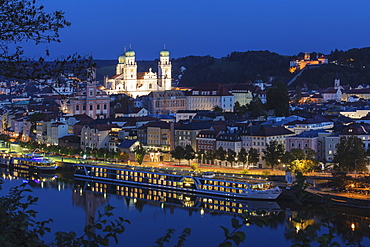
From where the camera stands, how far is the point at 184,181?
628 inches

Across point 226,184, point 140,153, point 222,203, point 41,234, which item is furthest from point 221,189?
point 41,234

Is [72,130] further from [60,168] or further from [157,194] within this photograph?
[157,194]

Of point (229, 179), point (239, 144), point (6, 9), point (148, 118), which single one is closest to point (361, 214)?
point (229, 179)

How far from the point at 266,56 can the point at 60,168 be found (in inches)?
1498

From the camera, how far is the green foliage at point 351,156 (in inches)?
607

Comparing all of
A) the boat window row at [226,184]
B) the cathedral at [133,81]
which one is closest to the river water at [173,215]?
the boat window row at [226,184]

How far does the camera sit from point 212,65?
188 ft

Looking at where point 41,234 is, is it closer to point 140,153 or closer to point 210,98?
point 140,153

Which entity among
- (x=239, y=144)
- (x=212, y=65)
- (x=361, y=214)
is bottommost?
(x=361, y=214)

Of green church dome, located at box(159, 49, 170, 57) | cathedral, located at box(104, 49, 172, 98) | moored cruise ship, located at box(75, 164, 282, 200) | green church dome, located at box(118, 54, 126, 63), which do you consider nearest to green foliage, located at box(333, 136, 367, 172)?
moored cruise ship, located at box(75, 164, 282, 200)

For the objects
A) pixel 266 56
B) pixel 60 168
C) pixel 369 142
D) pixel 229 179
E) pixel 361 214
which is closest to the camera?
pixel 361 214

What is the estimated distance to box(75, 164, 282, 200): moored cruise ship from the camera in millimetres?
A: 14438

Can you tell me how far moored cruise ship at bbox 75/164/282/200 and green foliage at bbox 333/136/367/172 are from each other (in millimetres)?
1879

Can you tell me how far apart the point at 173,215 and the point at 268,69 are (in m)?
38.4
